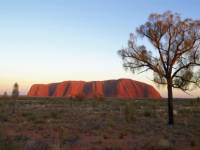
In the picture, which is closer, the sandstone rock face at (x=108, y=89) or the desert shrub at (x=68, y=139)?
the desert shrub at (x=68, y=139)

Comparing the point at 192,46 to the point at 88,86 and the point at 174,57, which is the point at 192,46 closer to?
the point at 174,57

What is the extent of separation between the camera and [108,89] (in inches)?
6668

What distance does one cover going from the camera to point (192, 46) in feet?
67.7

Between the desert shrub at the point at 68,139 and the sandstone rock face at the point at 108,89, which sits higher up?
the sandstone rock face at the point at 108,89

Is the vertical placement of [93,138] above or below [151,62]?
below

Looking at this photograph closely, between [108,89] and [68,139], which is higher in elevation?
[108,89]

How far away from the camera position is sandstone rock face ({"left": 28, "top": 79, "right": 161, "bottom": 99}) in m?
166

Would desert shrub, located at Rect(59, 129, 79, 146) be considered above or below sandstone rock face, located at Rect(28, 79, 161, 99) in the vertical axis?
below

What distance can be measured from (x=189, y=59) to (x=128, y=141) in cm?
806

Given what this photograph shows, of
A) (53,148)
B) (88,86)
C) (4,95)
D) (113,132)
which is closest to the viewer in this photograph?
(53,148)

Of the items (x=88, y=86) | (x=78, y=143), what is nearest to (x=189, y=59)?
(x=78, y=143)

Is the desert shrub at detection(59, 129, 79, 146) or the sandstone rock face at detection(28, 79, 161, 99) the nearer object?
the desert shrub at detection(59, 129, 79, 146)

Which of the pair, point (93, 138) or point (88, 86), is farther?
point (88, 86)

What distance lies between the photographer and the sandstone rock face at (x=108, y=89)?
543 feet
